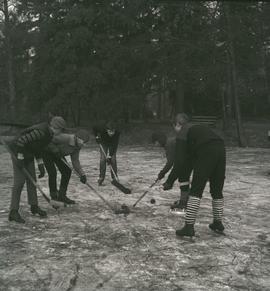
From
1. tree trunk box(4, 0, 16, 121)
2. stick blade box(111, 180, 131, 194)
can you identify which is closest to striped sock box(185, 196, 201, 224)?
stick blade box(111, 180, 131, 194)

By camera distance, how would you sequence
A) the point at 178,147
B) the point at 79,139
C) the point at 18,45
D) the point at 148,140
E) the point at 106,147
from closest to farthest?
the point at 178,147
the point at 79,139
the point at 106,147
the point at 148,140
the point at 18,45

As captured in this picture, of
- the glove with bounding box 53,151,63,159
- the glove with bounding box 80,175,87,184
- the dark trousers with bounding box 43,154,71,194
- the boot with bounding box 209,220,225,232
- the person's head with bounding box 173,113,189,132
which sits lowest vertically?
the boot with bounding box 209,220,225,232

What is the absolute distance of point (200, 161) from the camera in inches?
262

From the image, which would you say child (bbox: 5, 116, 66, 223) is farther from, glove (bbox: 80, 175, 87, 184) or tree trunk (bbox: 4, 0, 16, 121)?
tree trunk (bbox: 4, 0, 16, 121)

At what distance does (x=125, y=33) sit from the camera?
25141mm

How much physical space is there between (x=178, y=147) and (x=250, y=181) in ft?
18.8

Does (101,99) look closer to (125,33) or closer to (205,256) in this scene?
(125,33)

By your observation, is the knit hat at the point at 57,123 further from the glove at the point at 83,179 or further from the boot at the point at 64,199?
the boot at the point at 64,199

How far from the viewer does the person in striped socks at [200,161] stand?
6.61 m

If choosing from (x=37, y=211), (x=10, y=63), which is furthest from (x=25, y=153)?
(x=10, y=63)

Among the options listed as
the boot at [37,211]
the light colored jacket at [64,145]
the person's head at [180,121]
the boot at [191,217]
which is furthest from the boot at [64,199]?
the boot at [191,217]

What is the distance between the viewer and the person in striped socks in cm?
661

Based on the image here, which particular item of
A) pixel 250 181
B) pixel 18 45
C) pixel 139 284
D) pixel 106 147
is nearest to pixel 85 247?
pixel 139 284

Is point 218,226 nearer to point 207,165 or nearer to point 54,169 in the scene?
point 207,165
